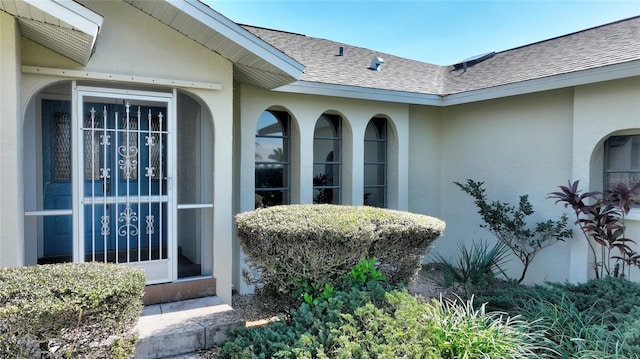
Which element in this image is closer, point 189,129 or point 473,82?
point 189,129

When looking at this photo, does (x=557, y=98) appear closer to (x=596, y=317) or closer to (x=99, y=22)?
(x=596, y=317)

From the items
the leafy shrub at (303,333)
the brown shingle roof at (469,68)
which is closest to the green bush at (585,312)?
the leafy shrub at (303,333)

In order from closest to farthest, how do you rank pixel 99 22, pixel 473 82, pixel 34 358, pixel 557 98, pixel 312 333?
1. pixel 34 358
2. pixel 312 333
3. pixel 99 22
4. pixel 557 98
5. pixel 473 82

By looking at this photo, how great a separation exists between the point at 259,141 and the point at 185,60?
2543 mm

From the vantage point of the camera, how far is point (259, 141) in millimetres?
7582

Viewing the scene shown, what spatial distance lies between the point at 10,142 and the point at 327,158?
5.60m

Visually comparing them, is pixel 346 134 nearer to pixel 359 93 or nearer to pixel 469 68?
pixel 359 93

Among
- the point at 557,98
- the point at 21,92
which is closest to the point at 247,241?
the point at 21,92

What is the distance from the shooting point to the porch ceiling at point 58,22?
12.1 ft

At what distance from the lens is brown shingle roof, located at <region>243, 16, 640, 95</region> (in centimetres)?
707

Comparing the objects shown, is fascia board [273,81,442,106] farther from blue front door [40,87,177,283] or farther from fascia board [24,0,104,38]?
fascia board [24,0,104,38]

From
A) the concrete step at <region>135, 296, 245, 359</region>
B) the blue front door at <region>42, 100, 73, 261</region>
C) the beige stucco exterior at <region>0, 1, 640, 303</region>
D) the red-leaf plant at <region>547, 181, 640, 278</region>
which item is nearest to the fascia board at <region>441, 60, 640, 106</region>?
the beige stucco exterior at <region>0, 1, 640, 303</region>

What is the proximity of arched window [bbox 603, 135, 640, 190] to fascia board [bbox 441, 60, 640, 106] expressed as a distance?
1302 millimetres

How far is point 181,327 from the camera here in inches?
173
